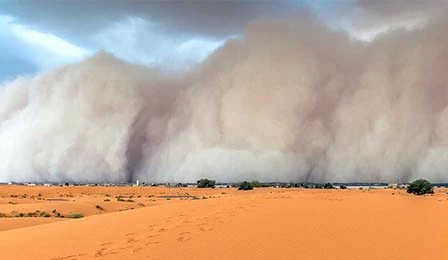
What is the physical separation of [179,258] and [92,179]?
126 meters

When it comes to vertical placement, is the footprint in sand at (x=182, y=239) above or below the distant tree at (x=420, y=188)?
below

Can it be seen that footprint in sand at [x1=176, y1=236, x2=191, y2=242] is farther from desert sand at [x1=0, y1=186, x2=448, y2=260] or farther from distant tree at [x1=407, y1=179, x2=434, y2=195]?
distant tree at [x1=407, y1=179, x2=434, y2=195]

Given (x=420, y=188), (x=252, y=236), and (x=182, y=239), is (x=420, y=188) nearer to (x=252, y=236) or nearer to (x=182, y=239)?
(x=252, y=236)

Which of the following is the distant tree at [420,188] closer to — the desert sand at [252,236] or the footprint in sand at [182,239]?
the desert sand at [252,236]

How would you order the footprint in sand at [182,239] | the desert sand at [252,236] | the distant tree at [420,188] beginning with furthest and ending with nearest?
1. the distant tree at [420,188]
2. the footprint in sand at [182,239]
3. the desert sand at [252,236]

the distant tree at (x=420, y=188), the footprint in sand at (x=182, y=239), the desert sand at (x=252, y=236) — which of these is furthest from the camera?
the distant tree at (x=420, y=188)

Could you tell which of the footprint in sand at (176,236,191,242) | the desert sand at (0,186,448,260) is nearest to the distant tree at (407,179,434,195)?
the desert sand at (0,186,448,260)

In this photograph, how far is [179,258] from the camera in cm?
719

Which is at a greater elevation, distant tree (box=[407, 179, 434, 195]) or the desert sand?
distant tree (box=[407, 179, 434, 195])

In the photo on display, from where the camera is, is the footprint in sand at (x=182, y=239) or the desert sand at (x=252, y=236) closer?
the desert sand at (x=252, y=236)

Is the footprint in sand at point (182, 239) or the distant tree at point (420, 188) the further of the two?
the distant tree at point (420, 188)

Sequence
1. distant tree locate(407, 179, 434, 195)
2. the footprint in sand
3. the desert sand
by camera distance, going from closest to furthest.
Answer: the desert sand → the footprint in sand → distant tree locate(407, 179, 434, 195)

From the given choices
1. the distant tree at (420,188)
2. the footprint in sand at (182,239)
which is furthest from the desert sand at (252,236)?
the distant tree at (420,188)

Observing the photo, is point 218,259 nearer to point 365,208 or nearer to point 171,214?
point 171,214
